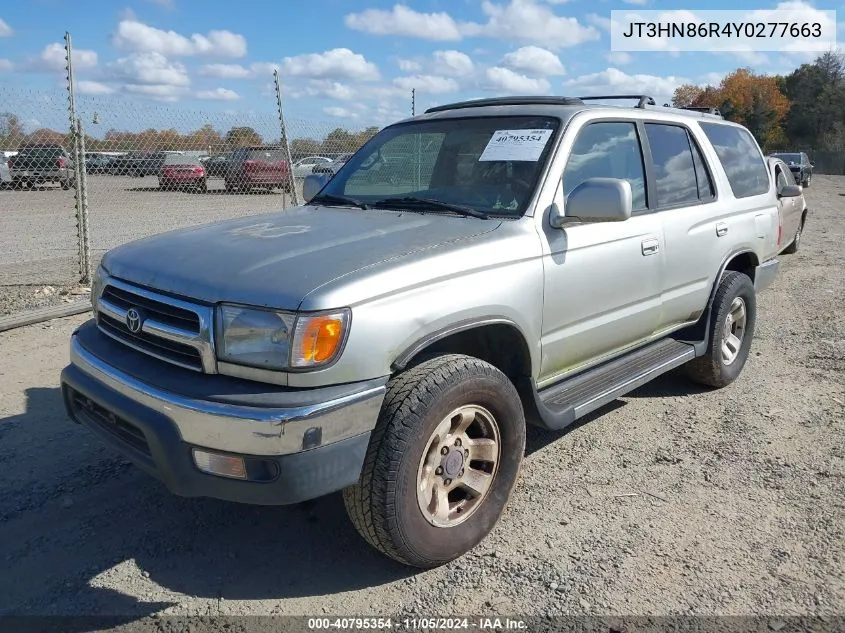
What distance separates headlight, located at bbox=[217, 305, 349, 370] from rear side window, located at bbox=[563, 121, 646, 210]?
63.6 inches

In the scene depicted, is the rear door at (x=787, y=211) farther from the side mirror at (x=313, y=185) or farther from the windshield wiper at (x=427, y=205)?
the windshield wiper at (x=427, y=205)

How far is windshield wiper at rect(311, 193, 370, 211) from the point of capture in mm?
3820

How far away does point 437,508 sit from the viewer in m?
2.87

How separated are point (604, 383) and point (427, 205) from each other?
1337 mm

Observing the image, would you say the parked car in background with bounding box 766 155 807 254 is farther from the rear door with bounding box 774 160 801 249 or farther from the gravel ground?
the gravel ground

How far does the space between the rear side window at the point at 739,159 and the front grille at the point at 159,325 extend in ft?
12.5

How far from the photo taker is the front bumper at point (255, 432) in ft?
7.76

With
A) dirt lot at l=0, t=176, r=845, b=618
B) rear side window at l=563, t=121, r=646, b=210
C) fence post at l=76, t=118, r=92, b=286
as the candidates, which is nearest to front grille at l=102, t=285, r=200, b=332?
dirt lot at l=0, t=176, r=845, b=618

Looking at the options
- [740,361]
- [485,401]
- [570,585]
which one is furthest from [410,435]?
[740,361]

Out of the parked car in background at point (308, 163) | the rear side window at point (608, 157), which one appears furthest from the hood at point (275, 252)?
the parked car in background at point (308, 163)

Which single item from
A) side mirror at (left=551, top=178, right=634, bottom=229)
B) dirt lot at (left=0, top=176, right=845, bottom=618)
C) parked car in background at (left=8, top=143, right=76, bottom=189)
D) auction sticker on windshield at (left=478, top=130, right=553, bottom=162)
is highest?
parked car in background at (left=8, top=143, right=76, bottom=189)

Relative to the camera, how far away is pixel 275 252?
286 centimetres

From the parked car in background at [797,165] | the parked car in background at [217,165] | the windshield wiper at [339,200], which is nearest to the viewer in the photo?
the windshield wiper at [339,200]

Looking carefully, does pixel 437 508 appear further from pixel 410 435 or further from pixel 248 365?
pixel 248 365
